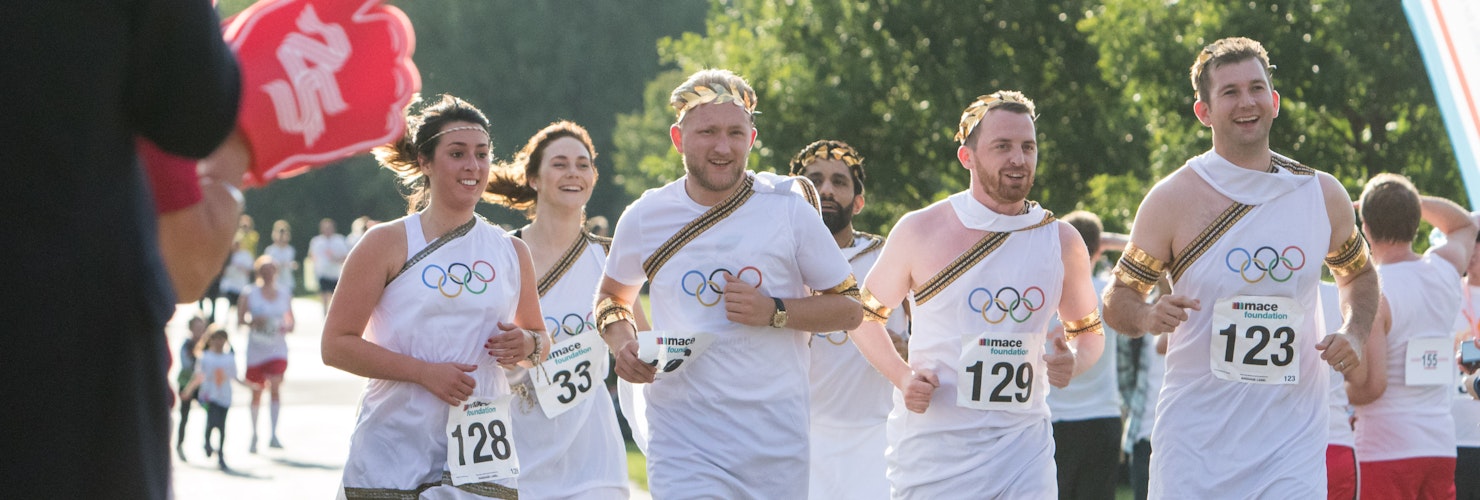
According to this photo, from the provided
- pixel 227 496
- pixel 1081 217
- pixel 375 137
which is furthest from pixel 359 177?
pixel 375 137

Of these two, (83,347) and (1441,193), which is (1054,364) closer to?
(83,347)

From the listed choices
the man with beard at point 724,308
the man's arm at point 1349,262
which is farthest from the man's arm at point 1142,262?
the man with beard at point 724,308

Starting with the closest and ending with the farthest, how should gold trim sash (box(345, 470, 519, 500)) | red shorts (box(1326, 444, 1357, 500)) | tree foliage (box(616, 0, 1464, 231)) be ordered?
gold trim sash (box(345, 470, 519, 500)) < red shorts (box(1326, 444, 1357, 500)) < tree foliage (box(616, 0, 1464, 231))

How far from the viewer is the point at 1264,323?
20.9 feet

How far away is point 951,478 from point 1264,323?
1.28 m

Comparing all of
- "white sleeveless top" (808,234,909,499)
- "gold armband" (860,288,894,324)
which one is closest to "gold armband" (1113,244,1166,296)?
"gold armband" (860,288,894,324)

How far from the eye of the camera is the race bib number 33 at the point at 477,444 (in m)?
6.13

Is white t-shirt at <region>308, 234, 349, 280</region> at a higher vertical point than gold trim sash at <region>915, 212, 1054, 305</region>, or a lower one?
higher

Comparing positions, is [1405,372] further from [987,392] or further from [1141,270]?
[987,392]

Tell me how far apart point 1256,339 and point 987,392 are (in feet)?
3.24

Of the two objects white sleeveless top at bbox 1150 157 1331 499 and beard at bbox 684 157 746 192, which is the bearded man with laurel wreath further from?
beard at bbox 684 157 746 192

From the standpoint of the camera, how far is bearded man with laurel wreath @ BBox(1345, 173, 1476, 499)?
25.9 ft

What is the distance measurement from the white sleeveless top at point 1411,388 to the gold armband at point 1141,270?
1.82m

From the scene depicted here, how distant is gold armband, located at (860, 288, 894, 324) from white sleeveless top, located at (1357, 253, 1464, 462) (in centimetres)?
243
